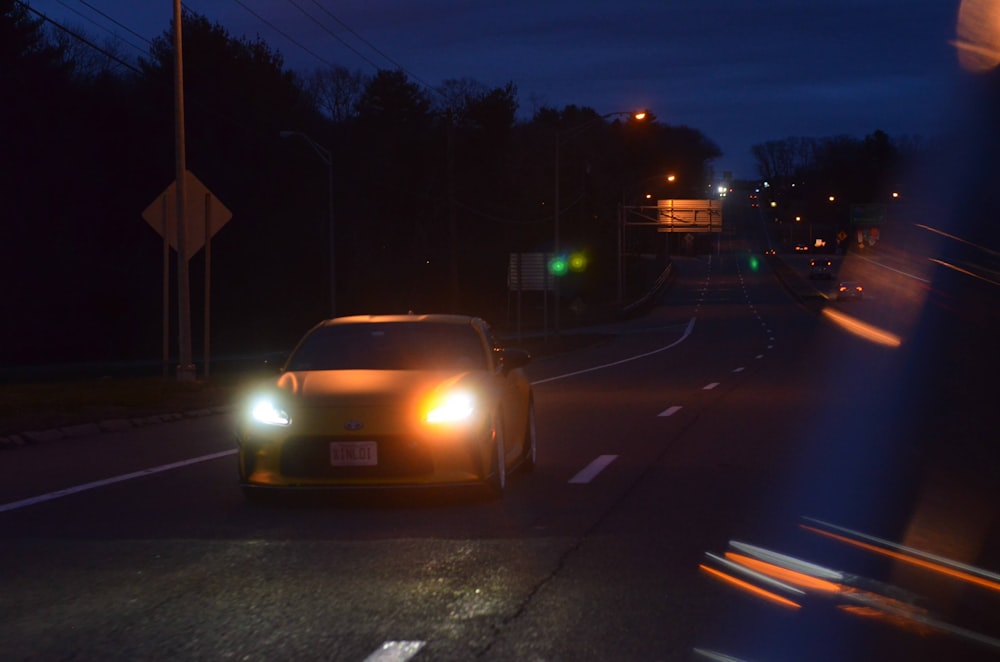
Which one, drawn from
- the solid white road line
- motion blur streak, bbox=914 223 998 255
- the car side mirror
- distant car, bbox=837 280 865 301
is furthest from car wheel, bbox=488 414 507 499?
distant car, bbox=837 280 865 301

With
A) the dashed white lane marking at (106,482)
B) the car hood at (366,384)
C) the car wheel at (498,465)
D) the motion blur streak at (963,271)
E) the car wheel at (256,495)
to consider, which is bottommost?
the dashed white lane marking at (106,482)

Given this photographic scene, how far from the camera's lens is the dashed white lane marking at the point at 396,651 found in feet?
19.8

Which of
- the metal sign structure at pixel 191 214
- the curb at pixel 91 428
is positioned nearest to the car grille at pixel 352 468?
the curb at pixel 91 428

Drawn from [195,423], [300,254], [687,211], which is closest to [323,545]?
[195,423]

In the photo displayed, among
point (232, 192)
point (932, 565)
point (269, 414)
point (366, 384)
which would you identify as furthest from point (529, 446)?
point (232, 192)

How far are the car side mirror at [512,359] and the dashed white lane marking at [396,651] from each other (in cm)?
577

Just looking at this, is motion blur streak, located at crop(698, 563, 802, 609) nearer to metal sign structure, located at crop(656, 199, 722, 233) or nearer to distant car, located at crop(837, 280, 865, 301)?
distant car, located at crop(837, 280, 865, 301)

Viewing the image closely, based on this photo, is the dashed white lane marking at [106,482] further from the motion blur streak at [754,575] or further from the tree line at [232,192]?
the tree line at [232,192]

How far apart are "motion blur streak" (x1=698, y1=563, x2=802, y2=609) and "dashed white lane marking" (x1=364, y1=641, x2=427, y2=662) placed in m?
2.11

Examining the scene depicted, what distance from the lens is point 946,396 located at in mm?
23875

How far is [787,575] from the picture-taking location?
807 cm

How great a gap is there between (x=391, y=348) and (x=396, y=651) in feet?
18.6

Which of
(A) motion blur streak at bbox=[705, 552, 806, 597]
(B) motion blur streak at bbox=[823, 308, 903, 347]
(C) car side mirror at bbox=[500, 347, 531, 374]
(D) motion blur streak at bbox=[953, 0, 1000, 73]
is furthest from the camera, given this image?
(B) motion blur streak at bbox=[823, 308, 903, 347]

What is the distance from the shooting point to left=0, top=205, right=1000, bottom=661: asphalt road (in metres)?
6.48
